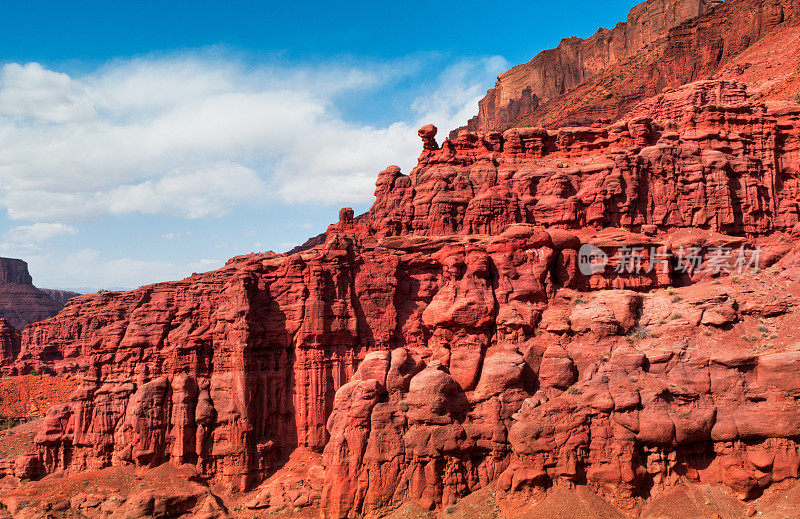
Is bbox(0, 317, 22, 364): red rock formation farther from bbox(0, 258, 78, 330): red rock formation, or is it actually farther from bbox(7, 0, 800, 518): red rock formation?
bbox(7, 0, 800, 518): red rock formation

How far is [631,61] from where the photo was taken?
10169cm

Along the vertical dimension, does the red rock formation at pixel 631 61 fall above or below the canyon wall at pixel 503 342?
above

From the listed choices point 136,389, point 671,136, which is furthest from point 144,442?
point 671,136

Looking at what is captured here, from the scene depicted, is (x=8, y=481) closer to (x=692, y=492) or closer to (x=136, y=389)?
(x=136, y=389)

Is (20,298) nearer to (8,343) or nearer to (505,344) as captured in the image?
(8,343)

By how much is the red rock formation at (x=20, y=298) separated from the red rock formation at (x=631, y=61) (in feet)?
358

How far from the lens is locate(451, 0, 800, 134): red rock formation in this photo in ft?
273

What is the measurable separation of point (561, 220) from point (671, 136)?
12073 millimetres

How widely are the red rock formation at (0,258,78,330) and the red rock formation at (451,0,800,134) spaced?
Result: 109m

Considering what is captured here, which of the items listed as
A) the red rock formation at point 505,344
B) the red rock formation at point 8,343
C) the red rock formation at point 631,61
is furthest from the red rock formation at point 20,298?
the red rock formation at point 631,61

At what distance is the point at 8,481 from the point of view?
39500 mm

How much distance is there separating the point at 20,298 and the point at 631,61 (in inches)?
5288

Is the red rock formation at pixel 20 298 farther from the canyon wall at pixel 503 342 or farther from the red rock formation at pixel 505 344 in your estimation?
the canyon wall at pixel 503 342

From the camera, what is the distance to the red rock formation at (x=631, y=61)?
83250 millimetres
